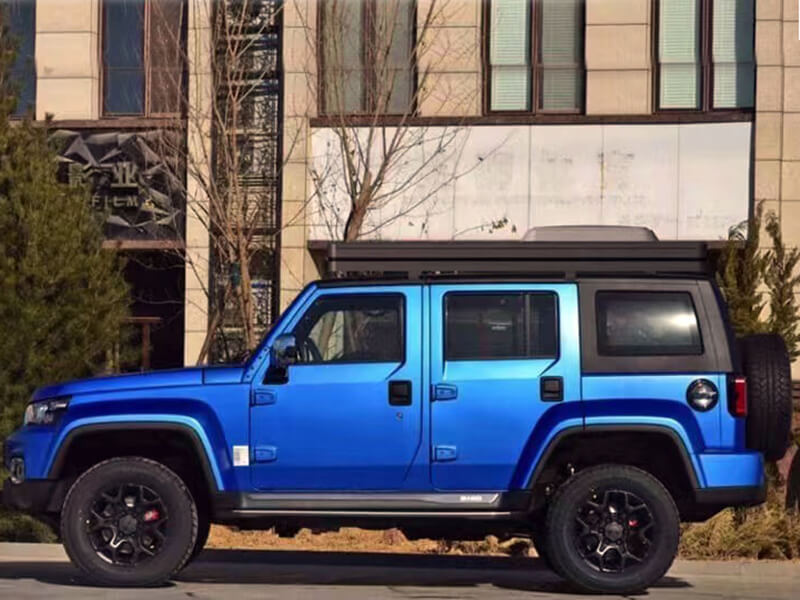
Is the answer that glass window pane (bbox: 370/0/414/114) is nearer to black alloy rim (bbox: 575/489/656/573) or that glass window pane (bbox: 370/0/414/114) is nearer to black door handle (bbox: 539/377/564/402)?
black door handle (bbox: 539/377/564/402)

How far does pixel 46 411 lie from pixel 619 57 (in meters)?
11.5

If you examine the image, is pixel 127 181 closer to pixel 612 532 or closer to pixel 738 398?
pixel 612 532

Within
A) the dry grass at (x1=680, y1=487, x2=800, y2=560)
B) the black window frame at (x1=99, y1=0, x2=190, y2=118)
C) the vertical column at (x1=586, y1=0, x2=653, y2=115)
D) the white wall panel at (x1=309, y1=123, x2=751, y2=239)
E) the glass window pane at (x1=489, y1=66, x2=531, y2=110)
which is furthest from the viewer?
the black window frame at (x1=99, y1=0, x2=190, y2=118)

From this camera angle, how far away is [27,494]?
9336 mm

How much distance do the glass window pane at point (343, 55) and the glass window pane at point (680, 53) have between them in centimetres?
387

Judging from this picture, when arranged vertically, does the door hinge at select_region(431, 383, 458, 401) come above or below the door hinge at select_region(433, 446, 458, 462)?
above

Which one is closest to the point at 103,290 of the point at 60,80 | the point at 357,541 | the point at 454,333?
the point at 357,541

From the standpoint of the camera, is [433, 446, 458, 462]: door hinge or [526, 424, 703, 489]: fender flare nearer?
[526, 424, 703, 489]: fender flare

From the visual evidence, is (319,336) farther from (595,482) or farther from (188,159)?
(188,159)

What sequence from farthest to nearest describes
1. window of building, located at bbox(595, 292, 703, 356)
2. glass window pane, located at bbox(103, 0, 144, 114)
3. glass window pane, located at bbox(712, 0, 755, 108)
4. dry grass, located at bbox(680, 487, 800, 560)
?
glass window pane, located at bbox(103, 0, 144, 114), glass window pane, located at bbox(712, 0, 755, 108), dry grass, located at bbox(680, 487, 800, 560), window of building, located at bbox(595, 292, 703, 356)

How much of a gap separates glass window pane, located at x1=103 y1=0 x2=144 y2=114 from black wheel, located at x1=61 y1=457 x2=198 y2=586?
37.8 feet

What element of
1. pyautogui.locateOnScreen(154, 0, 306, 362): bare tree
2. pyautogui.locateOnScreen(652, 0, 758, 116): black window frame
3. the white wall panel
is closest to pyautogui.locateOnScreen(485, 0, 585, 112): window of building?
the white wall panel

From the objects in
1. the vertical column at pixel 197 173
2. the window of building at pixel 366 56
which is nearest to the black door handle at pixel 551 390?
the vertical column at pixel 197 173

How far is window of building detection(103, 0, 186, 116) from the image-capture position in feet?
64.5
